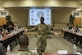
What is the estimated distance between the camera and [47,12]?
1948cm

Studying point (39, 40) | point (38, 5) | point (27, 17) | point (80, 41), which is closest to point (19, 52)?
point (39, 40)

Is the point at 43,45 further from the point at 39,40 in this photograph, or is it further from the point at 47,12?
the point at 47,12

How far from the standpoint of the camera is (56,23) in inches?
840

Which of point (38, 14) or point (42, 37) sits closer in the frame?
point (42, 37)

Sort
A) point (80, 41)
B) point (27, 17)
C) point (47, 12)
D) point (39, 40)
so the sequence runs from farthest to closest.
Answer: point (27, 17) → point (47, 12) → point (80, 41) → point (39, 40)

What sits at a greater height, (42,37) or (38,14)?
(38,14)

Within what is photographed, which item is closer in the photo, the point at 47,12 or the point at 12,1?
the point at 12,1

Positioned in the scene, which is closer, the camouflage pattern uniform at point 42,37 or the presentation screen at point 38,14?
the camouflage pattern uniform at point 42,37

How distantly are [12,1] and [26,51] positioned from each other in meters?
14.0

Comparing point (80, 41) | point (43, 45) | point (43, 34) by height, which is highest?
point (43, 34)

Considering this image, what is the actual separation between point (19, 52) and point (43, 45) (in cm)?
340

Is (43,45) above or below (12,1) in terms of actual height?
below

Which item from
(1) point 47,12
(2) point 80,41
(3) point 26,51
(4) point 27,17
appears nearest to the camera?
(3) point 26,51

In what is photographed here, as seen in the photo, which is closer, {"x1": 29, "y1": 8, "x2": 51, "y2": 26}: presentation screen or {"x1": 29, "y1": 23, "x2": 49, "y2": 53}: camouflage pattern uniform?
{"x1": 29, "y1": 23, "x2": 49, "y2": 53}: camouflage pattern uniform
